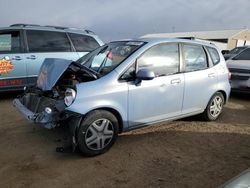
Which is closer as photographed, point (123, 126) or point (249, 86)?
point (123, 126)

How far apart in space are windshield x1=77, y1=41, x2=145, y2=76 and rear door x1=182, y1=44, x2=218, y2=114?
1.04 metres

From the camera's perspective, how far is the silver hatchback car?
14.5ft

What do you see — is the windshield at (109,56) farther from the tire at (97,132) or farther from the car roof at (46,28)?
the car roof at (46,28)

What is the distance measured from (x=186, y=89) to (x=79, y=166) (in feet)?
7.85

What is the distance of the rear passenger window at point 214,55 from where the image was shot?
626 cm

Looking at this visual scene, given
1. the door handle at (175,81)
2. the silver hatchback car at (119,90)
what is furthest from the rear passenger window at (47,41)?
the door handle at (175,81)

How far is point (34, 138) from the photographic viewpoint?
5.34 m

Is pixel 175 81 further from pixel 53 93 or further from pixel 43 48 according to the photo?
pixel 43 48

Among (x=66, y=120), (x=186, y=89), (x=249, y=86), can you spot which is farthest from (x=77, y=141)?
(x=249, y=86)

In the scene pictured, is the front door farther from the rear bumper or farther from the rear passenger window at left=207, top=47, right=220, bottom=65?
the rear bumper

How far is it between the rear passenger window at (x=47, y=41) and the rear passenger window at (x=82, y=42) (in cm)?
21

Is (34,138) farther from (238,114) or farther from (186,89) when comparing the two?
(238,114)

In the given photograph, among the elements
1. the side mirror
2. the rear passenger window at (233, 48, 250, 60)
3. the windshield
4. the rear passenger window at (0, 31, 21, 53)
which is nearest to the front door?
the side mirror

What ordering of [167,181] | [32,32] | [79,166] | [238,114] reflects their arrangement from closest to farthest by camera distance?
[167,181] < [79,166] < [238,114] < [32,32]
